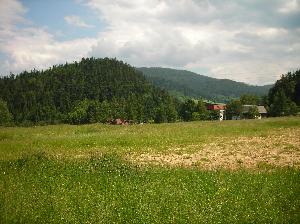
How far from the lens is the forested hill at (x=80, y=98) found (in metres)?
126

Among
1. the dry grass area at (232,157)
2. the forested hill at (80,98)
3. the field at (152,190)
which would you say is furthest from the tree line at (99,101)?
the field at (152,190)

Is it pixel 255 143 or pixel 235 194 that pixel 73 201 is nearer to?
pixel 235 194

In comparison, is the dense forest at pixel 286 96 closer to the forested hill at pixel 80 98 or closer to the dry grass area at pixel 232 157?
the forested hill at pixel 80 98

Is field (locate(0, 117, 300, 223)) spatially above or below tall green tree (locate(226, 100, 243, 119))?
below

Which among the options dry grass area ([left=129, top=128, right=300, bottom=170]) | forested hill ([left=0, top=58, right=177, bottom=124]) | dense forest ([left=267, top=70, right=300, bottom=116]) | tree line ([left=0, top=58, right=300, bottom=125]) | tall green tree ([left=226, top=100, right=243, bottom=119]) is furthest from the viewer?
forested hill ([left=0, top=58, right=177, bottom=124])

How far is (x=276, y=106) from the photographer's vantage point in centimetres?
9038

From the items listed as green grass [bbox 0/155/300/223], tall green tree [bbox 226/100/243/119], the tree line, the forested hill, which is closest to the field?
green grass [bbox 0/155/300/223]

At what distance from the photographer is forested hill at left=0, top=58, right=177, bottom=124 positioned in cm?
12650

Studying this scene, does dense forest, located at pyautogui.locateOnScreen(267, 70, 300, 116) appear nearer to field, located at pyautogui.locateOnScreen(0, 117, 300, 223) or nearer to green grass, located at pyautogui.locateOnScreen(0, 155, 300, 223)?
field, located at pyautogui.locateOnScreen(0, 117, 300, 223)

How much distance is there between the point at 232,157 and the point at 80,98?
14855 centimetres

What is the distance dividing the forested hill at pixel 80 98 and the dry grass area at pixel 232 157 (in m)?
87.5

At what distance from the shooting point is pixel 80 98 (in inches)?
6462

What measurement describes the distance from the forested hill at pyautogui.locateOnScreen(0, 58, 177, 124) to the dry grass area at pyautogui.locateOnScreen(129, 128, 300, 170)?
87.5 metres

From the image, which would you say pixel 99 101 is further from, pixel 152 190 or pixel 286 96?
pixel 152 190
